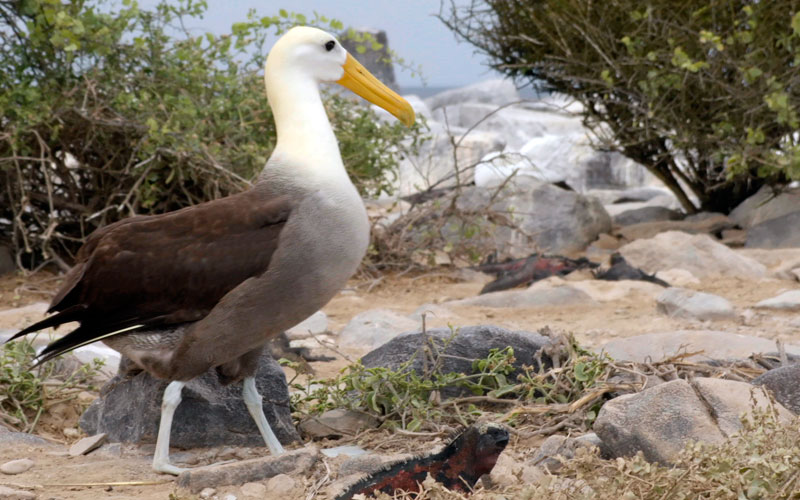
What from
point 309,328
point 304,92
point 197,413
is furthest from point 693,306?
point 197,413

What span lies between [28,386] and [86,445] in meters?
0.65

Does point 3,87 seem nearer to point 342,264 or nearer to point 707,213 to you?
point 342,264

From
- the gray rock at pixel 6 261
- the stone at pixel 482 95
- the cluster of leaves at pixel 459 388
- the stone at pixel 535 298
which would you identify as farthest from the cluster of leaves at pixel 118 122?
the stone at pixel 482 95

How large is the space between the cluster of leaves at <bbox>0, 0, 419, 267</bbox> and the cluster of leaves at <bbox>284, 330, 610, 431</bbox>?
3.11 metres

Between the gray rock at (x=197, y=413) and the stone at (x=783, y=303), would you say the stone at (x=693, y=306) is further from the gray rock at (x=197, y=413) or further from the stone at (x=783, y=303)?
the gray rock at (x=197, y=413)

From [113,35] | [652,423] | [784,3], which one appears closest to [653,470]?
[652,423]

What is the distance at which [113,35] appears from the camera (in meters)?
7.39

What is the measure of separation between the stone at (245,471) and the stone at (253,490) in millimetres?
44

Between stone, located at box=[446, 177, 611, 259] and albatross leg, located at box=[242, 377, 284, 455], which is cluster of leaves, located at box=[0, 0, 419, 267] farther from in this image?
albatross leg, located at box=[242, 377, 284, 455]

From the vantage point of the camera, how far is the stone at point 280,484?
3.15 m

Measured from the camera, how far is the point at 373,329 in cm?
588

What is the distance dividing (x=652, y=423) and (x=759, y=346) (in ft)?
6.22

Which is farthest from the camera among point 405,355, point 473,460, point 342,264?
point 405,355

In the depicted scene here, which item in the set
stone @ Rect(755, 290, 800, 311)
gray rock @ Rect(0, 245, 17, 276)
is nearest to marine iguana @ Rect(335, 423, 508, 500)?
stone @ Rect(755, 290, 800, 311)
